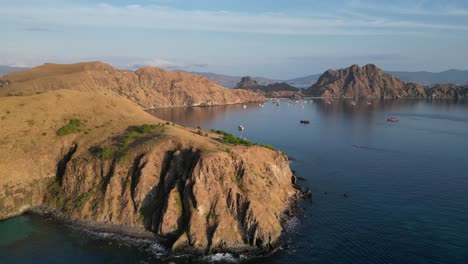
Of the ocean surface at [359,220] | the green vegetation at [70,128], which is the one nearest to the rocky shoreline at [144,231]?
the ocean surface at [359,220]

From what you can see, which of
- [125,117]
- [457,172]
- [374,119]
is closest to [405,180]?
[457,172]

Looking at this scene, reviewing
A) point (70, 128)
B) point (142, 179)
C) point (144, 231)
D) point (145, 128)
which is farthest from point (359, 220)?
point (70, 128)

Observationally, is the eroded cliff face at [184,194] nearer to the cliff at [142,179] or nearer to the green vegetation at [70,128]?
the cliff at [142,179]

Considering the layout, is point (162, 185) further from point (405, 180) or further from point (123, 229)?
point (405, 180)

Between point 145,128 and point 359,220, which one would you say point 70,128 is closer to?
point 145,128

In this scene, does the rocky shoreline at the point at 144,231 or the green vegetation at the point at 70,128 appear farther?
the green vegetation at the point at 70,128

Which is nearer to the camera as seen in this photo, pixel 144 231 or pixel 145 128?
pixel 144 231

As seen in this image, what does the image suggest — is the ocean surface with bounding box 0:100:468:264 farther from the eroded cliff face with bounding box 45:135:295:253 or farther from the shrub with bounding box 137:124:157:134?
the shrub with bounding box 137:124:157:134
